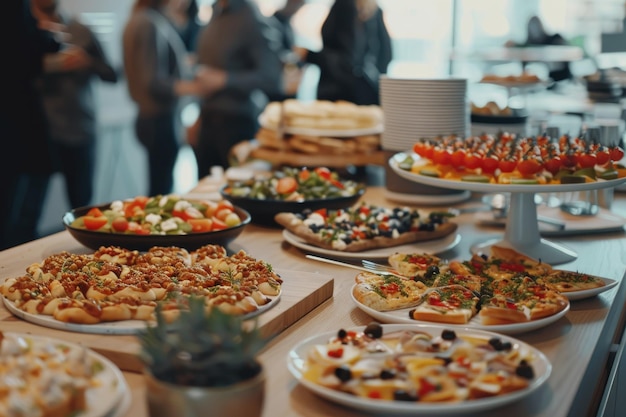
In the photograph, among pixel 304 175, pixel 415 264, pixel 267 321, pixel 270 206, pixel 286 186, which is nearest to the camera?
pixel 267 321

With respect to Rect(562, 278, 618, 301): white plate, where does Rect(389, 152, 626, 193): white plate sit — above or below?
above

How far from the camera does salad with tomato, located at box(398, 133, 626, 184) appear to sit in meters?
2.20

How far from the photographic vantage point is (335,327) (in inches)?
67.5

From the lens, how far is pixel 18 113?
4.98 metres

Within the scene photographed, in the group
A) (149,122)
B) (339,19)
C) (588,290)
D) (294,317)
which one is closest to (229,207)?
(294,317)

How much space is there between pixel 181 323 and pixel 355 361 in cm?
37

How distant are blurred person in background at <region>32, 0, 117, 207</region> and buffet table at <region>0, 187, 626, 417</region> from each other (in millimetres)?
3077

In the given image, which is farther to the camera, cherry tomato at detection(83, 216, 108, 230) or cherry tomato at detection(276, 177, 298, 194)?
cherry tomato at detection(276, 177, 298, 194)

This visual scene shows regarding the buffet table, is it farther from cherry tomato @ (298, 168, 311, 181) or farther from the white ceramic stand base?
cherry tomato @ (298, 168, 311, 181)

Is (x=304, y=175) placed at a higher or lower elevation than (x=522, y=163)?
lower

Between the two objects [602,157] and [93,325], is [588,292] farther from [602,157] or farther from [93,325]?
[93,325]

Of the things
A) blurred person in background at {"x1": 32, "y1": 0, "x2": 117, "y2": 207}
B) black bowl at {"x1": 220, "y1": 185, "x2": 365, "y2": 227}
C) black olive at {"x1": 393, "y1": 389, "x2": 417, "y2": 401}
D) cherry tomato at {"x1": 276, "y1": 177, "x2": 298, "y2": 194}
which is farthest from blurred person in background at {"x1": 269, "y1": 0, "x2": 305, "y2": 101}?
black olive at {"x1": 393, "y1": 389, "x2": 417, "y2": 401}

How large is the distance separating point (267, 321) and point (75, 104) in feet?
13.9

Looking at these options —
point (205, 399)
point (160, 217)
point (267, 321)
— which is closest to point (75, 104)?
point (160, 217)
